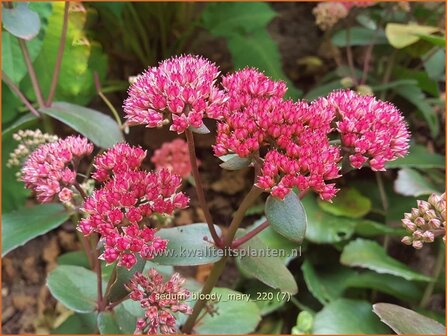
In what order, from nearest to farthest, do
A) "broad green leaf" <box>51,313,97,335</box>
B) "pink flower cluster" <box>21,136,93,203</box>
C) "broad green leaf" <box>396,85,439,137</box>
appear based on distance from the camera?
"pink flower cluster" <box>21,136,93,203</box>, "broad green leaf" <box>51,313,97,335</box>, "broad green leaf" <box>396,85,439,137</box>

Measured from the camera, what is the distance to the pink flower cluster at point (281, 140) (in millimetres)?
748

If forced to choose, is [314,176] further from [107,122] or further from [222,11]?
[222,11]

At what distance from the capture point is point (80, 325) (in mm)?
1182

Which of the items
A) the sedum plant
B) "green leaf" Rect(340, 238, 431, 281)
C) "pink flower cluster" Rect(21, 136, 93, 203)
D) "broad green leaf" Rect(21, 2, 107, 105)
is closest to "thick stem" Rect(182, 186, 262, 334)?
the sedum plant

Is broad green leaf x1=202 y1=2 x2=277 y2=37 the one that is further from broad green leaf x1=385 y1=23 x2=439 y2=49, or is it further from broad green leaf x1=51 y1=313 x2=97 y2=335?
broad green leaf x1=51 y1=313 x2=97 y2=335

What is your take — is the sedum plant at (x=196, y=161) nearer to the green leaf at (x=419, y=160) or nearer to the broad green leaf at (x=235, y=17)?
the green leaf at (x=419, y=160)

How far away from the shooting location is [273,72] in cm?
167

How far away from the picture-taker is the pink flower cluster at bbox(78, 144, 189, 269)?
76 cm

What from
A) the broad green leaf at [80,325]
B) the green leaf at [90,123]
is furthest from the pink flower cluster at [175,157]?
the broad green leaf at [80,325]

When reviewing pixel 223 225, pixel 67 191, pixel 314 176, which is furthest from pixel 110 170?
pixel 223 225

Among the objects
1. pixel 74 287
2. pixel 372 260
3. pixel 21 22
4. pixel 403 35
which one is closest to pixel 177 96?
pixel 74 287

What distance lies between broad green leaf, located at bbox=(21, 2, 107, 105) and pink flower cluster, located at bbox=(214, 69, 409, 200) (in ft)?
2.51

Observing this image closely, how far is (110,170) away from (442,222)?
0.46 metres

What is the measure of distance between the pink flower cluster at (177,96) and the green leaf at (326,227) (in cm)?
75
